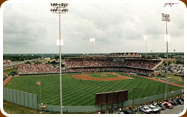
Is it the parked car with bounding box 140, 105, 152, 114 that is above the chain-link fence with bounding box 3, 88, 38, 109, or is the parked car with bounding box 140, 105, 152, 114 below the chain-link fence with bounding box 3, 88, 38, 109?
below

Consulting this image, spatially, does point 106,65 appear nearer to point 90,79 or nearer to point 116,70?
point 116,70

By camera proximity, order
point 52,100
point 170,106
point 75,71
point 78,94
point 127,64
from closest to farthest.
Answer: point 170,106 < point 52,100 < point 78,94 < point 75,71 < point 127,64

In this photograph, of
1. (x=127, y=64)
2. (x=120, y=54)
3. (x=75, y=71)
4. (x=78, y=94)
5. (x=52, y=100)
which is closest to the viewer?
(x=52, y=100)

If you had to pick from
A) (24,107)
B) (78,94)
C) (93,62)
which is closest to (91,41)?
(93,62)

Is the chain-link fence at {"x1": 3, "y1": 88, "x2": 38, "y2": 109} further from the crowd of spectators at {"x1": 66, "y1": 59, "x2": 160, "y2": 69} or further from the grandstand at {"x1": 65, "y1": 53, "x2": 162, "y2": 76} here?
the crowd of spectators at {"x1": 66, "y1": 59, "x2": 160, "y2": 69}

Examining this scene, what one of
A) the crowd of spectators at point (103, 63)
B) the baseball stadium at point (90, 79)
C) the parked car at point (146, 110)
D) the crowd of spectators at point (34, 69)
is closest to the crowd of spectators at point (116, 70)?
the baseball stadium at point (90, 79)

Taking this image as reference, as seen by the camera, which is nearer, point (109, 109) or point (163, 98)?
point (109, 109)

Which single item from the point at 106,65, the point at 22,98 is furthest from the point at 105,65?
the point at 22,98

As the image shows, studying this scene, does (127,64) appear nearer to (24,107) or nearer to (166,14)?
(166,14)

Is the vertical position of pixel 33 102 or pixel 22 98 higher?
pixel 22 98

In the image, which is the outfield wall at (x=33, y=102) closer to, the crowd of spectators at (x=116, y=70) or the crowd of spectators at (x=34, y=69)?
the crowd of spectators at (x=116, y=70)

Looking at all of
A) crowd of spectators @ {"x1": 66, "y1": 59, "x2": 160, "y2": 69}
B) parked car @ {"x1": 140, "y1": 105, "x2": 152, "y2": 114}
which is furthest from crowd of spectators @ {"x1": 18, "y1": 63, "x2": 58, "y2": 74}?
parked car @ {"x1": 140, "y1": 105, "x2": 152, "y2": 114}
